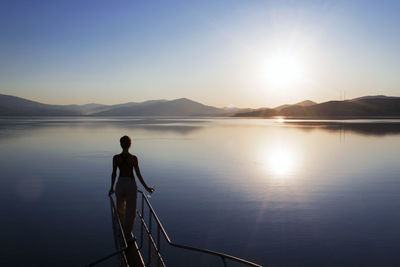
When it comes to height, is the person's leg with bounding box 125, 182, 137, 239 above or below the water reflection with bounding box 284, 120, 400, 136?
above

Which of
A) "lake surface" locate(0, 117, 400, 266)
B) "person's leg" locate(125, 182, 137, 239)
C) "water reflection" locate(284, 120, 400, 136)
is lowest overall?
"water reflection" locate(284, 120, 400, 136)

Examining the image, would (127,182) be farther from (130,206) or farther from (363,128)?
(363,128)

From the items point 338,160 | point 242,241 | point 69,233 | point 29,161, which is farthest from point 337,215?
point 29,161

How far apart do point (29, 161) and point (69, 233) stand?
58.1 ft

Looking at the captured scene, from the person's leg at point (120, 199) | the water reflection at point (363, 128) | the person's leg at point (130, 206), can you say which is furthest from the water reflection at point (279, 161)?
the water reflection at point (363, 128)

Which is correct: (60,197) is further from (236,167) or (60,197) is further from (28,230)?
(236,167)

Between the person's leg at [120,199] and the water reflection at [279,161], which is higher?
the person's leg at [120,199]

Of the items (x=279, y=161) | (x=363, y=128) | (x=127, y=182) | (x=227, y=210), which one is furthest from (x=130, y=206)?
(x=363, y=128)

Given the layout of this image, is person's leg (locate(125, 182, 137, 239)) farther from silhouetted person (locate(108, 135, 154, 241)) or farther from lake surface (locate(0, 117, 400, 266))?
lake surface (locate(0, 117, 400, 266))

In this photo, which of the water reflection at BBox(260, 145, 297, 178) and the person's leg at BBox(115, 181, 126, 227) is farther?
the water reflection at BBox(260, 145, 297, 178)

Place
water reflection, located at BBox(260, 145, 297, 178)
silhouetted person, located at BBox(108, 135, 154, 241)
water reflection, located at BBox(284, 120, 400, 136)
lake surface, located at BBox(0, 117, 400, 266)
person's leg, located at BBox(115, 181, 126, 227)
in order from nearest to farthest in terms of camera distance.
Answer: silhouetted person, located at BBox(108, 135, 154, 241) → person's leg, located at BBox(115, 181, 126, 227) → lake surface, located at BBox(0, 117, 400, 266) → water reflection, located at BBox(260, 145, 297, 178) → water reflection, located at BBox(284, 120, 400, 136)

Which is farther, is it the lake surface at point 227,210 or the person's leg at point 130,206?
the lake surface at point 227,210

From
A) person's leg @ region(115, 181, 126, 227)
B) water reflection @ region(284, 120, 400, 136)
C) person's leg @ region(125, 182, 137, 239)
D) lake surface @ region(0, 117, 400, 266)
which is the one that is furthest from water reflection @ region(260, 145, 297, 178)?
water reflection @ region(284, 120, 400, 136)

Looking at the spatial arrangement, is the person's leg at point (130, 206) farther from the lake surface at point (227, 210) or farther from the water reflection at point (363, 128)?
the water reflection at point (363, 128)
